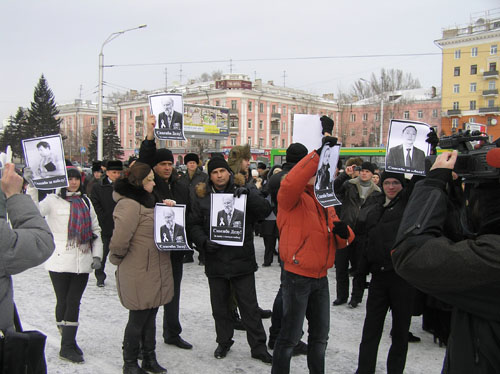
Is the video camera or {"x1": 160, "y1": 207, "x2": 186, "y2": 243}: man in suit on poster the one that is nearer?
the video camera

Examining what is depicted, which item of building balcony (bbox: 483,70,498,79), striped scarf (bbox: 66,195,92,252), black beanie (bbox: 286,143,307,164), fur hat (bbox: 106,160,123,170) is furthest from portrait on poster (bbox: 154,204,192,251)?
building balcony (bbox: 483,70,498,79)

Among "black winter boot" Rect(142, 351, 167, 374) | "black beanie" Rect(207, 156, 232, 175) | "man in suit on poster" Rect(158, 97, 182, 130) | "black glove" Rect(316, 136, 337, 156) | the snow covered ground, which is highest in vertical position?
"man in suit on poster" Rect(158, 97, 182, 130)

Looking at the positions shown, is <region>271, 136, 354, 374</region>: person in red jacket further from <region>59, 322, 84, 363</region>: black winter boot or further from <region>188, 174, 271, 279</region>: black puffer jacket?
<region>59, 322, 84, 363</region>: black winter boot

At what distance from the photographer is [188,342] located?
16.4 ft

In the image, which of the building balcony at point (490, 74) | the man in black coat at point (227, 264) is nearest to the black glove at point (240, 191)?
the man in black coat at point (227, 264)

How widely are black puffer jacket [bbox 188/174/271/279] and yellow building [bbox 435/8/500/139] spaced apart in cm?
5924

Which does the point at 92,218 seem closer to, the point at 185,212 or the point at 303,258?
the point at 185,212

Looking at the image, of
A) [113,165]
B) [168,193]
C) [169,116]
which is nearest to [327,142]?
[168,193]

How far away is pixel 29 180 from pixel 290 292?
7.18ft

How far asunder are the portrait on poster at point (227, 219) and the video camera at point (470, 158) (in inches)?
98.7

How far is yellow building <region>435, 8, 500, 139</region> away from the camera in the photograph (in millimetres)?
58094

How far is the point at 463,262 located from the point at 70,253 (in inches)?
155

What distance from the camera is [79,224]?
15.4ft

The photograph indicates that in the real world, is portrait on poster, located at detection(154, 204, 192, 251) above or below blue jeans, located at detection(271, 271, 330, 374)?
above
